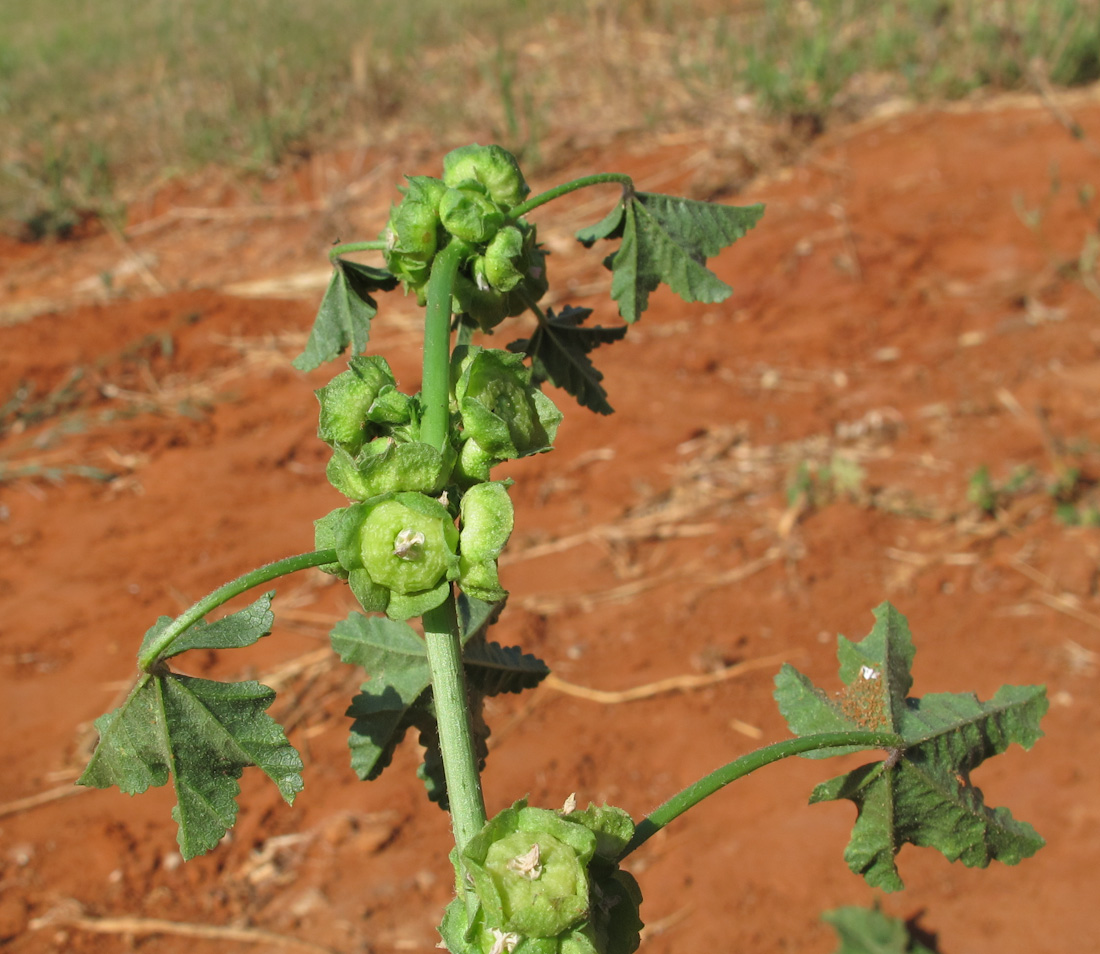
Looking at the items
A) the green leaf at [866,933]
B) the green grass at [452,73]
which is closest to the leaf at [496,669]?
the green leaf at [866,933]

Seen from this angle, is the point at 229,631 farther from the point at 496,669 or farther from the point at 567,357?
the point at 567,357

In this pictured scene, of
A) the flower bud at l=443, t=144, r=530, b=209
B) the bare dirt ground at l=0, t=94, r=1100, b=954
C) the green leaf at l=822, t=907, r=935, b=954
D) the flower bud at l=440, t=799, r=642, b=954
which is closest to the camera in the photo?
the flower bud at l=440, t=799, r=642, b=954

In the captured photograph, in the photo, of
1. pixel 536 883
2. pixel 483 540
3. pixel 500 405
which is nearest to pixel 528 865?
pixel 536 883

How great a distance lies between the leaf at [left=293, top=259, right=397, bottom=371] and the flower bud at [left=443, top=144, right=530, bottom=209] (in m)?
0.22

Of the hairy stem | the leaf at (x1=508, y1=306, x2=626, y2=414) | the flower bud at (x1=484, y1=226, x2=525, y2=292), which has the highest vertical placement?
the flower bud at (x1=484, y1=226, x2=525, y2=292)

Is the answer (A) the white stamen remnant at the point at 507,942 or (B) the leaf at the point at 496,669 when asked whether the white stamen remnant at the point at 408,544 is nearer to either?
(A) the white stamen remnant at the point at 507,942

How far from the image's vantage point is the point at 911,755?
3.57 feet

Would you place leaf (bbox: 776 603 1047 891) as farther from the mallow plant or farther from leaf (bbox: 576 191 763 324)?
leaf (bbox: 576 191 763 324)

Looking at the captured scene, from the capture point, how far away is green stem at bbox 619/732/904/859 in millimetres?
878

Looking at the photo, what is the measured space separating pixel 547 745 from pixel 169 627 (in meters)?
2.75

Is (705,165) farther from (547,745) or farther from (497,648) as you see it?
(497,648)

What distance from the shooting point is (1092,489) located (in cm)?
436

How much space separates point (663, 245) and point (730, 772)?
0.62 meters

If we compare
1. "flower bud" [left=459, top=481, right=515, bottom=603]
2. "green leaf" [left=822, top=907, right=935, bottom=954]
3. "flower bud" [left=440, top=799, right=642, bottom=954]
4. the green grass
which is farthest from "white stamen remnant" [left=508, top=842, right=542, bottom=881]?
the green grass
